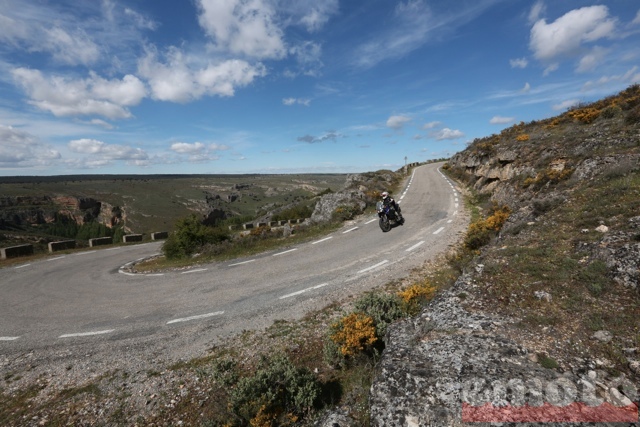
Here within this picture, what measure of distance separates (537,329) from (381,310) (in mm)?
3008

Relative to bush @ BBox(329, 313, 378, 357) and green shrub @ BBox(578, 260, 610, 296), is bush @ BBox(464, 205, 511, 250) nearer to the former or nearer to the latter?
green shrub @ BBox(578, 260, 610, 296)

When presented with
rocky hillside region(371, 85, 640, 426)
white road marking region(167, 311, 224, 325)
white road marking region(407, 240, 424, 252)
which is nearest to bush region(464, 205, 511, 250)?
rocky hillside region(371, 85, 640, 426)

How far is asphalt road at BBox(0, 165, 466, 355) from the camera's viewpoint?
8.23 m

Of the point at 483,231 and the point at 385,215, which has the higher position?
the point at 385,215

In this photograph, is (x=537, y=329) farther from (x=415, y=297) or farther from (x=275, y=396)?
(x=275, y=396)

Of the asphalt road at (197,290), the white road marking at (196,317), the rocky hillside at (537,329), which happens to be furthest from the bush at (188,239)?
the rocky hillside at (537,329)

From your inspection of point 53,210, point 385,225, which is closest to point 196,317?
point 385,225

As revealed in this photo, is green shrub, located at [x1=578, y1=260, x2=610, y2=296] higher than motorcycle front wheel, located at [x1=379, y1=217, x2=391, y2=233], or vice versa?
green shrub, located at [x1=578, y1=260, x2=610, y2=296]

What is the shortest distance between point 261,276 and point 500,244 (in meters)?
8.59

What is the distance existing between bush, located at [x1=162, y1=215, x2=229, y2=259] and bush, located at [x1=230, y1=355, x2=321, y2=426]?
13.5m

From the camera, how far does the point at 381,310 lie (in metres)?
6.84

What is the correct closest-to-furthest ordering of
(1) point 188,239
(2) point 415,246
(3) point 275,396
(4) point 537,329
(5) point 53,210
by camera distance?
1. (4) point 537,329
2. (3) point 275,396
3. (2) point 415,246
4. (1) point 188,239
5. (5) point 53,210

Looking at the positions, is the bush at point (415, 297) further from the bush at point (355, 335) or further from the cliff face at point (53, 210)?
the cliff face at point (53, 210)

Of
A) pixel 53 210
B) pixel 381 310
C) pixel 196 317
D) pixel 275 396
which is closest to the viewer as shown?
pixel 275 396
